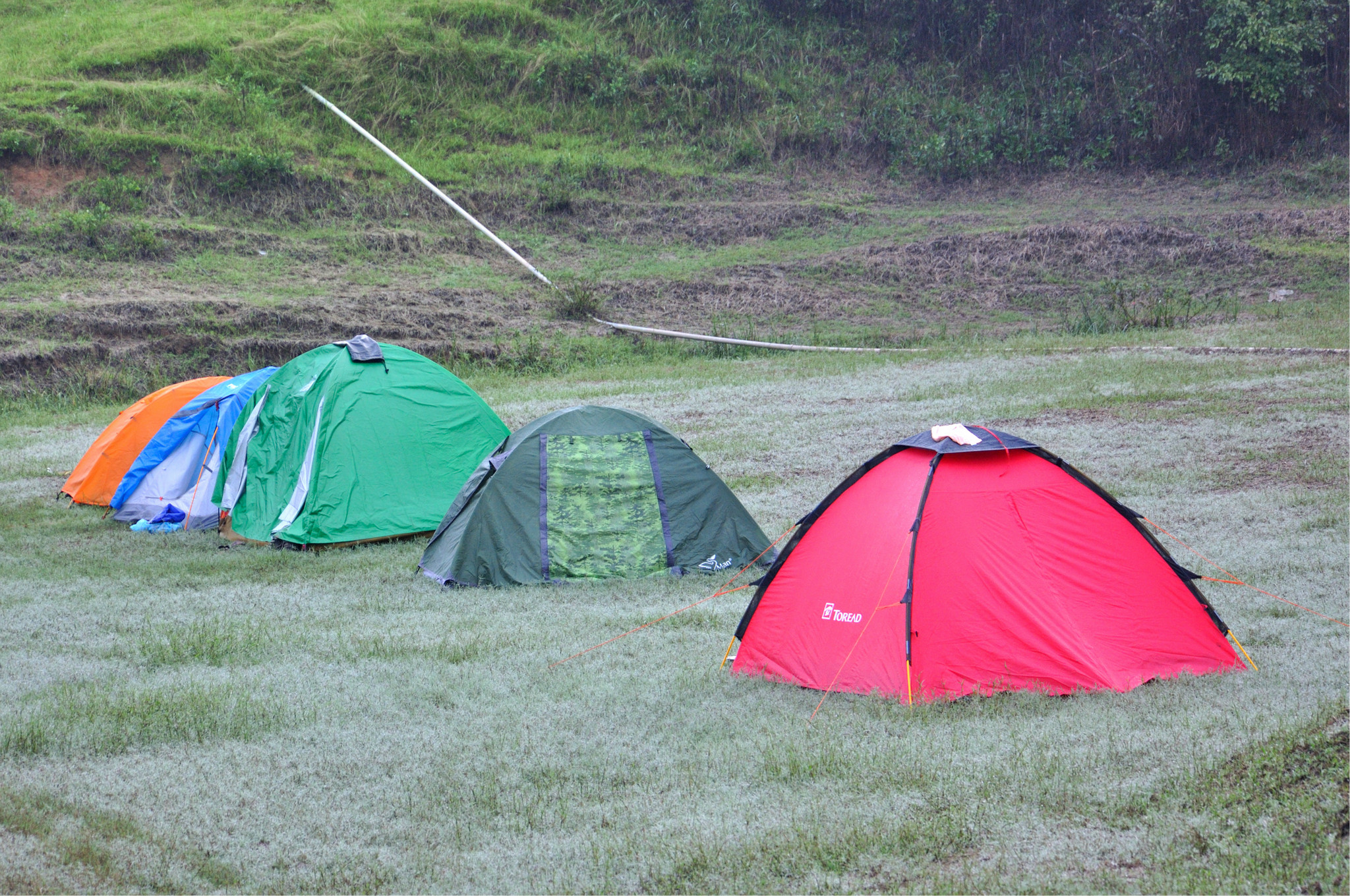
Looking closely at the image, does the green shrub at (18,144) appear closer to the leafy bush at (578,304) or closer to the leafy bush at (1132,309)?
the leafy bush at (578,304)

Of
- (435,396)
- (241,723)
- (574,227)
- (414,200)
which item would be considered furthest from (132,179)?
(241,723)

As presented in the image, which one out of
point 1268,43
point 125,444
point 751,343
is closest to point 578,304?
point 751,343

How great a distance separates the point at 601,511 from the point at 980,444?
11.5ft

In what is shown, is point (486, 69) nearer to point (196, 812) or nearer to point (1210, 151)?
point (1210, 151)

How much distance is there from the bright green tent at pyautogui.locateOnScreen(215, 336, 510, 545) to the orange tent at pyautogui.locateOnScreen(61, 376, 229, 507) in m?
1.64

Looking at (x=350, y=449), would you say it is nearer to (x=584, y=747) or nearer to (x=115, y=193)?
(x=584, y=747)

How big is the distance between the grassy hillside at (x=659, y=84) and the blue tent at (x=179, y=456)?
1808 centimetres

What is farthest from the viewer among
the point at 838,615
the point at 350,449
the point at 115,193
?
the point at 115,193

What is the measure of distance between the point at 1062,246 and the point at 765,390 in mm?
12571

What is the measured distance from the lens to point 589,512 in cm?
882

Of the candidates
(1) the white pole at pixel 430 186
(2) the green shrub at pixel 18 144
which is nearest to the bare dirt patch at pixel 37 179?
(2) the green shrub at pixel 18 144

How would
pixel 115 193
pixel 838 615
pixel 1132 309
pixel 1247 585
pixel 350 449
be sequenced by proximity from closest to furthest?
pixel 838 615
pixel 1247 585
pixel 350 449
pixel 1132 309
pixel 115 193

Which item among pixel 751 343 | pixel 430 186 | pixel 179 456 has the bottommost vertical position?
pixel 751 343

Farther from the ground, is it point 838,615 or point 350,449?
point 350,449
